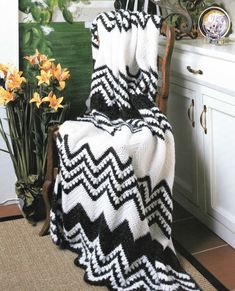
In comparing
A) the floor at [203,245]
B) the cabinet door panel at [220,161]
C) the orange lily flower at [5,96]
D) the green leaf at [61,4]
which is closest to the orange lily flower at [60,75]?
the orange lily flower at [5,96]

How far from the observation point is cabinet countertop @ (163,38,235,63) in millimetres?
1887

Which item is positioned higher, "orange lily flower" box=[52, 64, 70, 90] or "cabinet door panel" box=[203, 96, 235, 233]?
"orange lily flower" box=[52, 64, 70, 90]

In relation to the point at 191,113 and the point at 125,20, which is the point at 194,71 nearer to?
the point at 191,113

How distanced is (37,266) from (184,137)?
38.8 inches

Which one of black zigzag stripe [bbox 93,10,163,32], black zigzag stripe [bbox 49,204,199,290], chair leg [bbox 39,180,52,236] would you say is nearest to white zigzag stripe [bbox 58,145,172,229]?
black zigzag stripe [bbox 49,204,199,290]

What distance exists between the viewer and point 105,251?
5.87 ft

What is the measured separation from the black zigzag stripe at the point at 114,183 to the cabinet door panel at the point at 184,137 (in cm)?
40

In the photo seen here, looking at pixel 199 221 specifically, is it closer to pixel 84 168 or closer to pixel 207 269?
pixel 207 269

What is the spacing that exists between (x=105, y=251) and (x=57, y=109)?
764mm

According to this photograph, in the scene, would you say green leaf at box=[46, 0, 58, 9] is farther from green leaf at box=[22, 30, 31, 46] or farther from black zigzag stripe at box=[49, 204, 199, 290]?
black zigzag stripe at box=[49, 204, 199, 290]

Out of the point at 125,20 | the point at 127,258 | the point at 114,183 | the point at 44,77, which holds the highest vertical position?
the point at 125,20

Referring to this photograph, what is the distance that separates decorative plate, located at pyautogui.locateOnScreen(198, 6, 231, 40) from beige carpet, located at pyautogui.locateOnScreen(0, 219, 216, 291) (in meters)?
1.13

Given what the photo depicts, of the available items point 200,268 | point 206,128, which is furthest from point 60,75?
point 200,268

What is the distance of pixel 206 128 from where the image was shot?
2.07m
